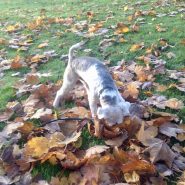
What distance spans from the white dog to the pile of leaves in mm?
109

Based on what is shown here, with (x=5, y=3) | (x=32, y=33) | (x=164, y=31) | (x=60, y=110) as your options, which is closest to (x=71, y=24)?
A: (x=32, y=33)

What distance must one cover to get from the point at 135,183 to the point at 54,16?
676 cm

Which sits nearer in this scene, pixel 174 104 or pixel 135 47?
pixel 174 104

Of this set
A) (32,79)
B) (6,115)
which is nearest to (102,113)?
(6,115)

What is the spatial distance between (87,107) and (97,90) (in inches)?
23.6

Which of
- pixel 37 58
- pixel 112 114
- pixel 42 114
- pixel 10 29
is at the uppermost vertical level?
pixel 112 114

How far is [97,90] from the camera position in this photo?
11.8 ft

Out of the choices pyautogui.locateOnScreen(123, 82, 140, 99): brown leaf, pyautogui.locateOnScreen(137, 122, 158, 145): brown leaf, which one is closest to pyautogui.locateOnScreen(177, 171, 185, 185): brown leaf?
pyautogui.locateOnScreen(137, 122, 158, 145): brown leaf

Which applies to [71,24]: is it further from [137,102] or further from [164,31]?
[137,102]

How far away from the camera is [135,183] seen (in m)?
2.73

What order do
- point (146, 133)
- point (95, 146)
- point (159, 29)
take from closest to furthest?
point (95, 146) → point (146, 133) → point (159, 29)

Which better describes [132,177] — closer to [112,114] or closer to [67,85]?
[112,114]

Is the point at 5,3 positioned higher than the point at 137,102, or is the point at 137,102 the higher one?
the point at 137,102

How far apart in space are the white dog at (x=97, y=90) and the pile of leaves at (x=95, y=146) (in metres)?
0.11
